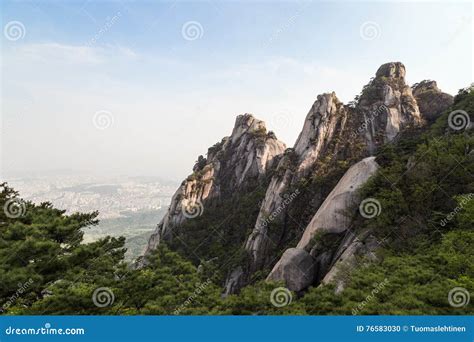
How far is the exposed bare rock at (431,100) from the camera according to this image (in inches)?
1422

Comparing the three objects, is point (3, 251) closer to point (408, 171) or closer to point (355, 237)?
point (355, 237)

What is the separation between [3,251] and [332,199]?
1809 centimetres

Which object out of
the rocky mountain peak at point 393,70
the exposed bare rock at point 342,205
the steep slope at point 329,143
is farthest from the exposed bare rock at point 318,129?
the exposed bare rock at point 342,205

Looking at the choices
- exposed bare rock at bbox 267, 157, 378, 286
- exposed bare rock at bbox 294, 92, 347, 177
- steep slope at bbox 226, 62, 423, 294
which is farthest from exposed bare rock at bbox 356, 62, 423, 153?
exposed bare rock at bbox 267, 157, 378, 286

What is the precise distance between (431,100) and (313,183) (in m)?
21.3

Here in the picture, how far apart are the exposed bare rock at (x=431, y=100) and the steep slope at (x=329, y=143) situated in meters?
1.76

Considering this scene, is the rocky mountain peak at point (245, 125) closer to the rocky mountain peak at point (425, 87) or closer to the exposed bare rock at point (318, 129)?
the exposed bare rock at point (318, 129)

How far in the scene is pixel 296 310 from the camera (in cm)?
802

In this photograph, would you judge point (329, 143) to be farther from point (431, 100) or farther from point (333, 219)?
point (333, 219)

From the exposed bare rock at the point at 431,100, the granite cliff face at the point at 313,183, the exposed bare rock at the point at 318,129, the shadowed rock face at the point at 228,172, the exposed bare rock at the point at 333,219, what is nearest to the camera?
the exposed bare rock at the point at 333,219

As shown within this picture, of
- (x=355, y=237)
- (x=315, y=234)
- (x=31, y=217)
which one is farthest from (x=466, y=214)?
(x=31, y=217)

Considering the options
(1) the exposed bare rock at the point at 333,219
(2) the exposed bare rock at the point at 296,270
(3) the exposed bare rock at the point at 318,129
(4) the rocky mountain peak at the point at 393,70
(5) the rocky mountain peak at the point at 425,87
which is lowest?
(2) the exposed bare rock at the point at 296,270

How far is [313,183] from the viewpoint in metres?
29.7

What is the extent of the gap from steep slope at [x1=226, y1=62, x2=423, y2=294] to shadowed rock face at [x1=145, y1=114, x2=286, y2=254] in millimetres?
10437
